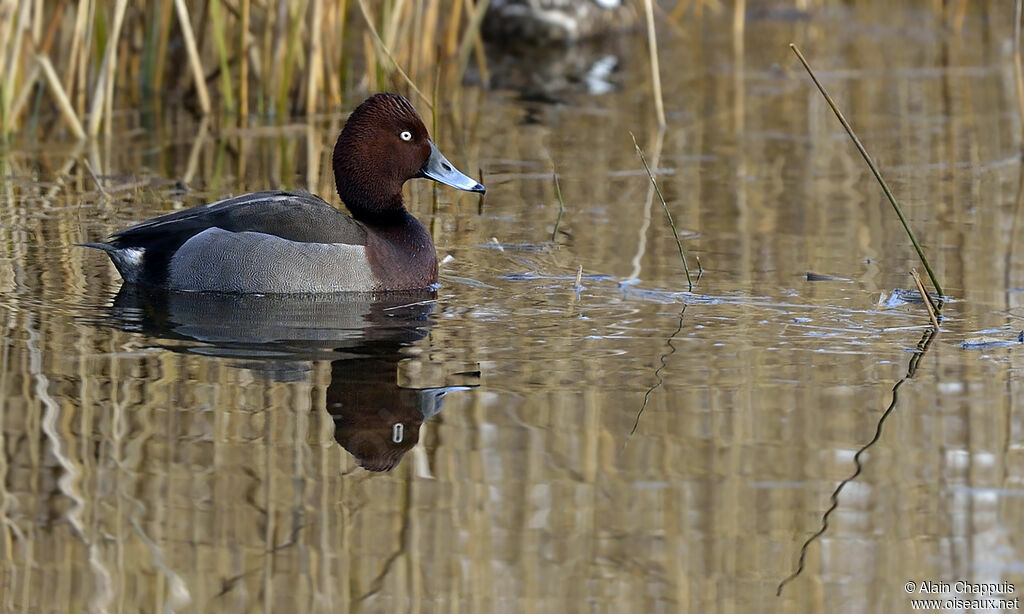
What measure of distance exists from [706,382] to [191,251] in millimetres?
2383

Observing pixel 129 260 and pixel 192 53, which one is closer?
pixel 129 260

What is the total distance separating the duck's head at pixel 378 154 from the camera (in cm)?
716

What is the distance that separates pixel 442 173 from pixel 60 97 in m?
3.35

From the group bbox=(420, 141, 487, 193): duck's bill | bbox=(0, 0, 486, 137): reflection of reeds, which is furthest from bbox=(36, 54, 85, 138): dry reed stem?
bbox=(420, 141, 487, 193): duck's bill

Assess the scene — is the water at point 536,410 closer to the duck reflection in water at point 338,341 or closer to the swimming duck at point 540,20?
the duck reflection in water at point 338,341

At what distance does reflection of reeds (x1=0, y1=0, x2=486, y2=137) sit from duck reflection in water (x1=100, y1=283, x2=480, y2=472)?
2657 millimetres

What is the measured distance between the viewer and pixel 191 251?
6691 millimetres

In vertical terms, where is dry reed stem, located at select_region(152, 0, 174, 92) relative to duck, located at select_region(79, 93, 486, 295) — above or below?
above

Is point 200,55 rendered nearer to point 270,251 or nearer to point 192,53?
point 192,53

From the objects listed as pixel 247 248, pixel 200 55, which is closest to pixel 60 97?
pixel 200 55

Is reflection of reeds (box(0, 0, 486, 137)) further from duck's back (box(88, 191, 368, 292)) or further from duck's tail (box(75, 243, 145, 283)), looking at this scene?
duck's tail (box(75, 243, 145, 283))

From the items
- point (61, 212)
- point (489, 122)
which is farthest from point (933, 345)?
point (489, 122)

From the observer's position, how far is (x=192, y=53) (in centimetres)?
1039

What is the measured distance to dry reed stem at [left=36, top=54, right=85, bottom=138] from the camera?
30.8 feet
